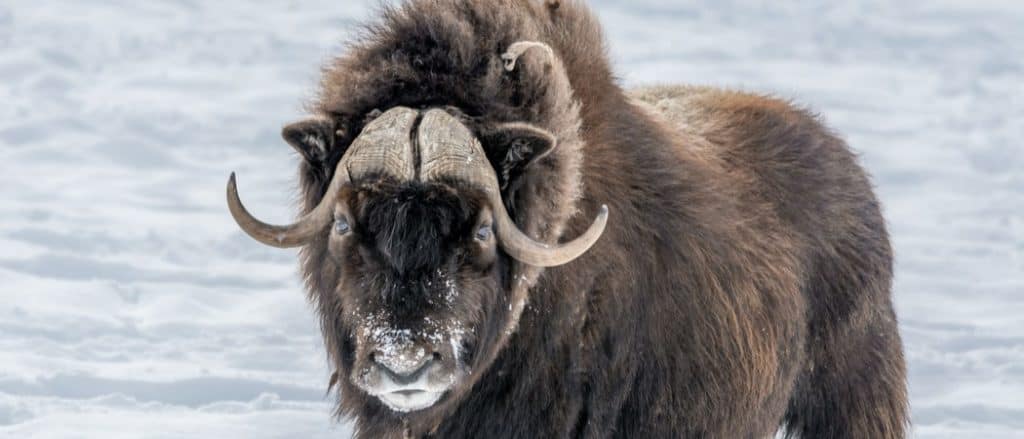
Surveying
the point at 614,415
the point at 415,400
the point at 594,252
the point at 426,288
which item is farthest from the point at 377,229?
the point at 614,415

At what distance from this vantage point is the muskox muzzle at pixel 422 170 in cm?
397

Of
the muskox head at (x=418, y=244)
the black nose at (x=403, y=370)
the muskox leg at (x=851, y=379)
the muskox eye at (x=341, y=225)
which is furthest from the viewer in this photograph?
the muskox leg at (x=851, y=379)

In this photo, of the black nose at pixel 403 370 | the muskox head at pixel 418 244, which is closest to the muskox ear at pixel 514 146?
the muskox head at pixel 418 244

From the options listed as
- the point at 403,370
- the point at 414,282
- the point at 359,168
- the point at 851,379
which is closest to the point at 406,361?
the point at 403,370

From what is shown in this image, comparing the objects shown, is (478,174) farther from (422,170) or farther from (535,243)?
(535,243)

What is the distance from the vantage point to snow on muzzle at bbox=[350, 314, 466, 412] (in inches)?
148

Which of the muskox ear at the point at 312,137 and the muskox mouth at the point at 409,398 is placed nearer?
the muskox mouth at the point at 409,398

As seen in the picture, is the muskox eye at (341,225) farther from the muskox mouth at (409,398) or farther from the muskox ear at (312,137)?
the muskox mouth at (409,398)

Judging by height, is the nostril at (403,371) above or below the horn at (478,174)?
below

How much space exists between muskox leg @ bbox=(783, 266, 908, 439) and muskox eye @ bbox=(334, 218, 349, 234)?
2.22 meters

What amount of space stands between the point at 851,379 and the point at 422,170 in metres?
2.45

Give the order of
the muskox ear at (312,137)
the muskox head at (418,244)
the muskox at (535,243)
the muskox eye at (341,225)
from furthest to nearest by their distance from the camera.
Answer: the muskox ear at (312,137) → the muskox eye at (341,225) → the muskox at (535,243) → the muskox head at (418,244)

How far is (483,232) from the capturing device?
13.3 ft

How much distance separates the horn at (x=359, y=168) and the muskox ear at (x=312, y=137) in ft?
0.28
